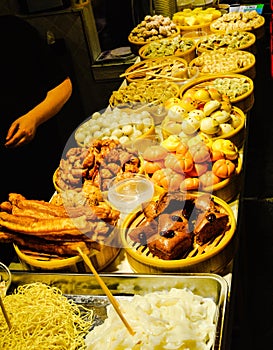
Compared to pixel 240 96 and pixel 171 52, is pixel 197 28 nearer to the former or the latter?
pixel 171 52

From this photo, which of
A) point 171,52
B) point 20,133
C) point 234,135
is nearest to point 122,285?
point 234,135

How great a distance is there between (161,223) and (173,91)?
5.20 feet

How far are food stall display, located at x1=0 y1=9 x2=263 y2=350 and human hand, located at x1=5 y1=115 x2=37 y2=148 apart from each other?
1.42ft

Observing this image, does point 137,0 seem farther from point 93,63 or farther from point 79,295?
point 79,295

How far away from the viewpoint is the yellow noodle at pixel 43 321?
1500mm

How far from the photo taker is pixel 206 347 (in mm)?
1396

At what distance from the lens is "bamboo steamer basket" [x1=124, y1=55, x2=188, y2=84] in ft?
11.5

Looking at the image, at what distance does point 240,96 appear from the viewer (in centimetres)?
293

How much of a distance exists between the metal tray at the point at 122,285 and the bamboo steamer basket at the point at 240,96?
163cm

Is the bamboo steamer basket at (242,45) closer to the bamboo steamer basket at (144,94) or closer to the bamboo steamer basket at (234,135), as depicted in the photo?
the bamboo steamer basket at (144,94)

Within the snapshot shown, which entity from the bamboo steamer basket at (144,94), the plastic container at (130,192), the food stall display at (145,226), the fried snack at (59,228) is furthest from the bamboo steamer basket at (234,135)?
the fried snack at (59,228)

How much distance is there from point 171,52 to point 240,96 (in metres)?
1.24

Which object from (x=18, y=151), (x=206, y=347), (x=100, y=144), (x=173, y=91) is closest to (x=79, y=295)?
(x=206, y=347)

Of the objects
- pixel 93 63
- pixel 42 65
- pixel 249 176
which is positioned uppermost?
pixel 42 65
